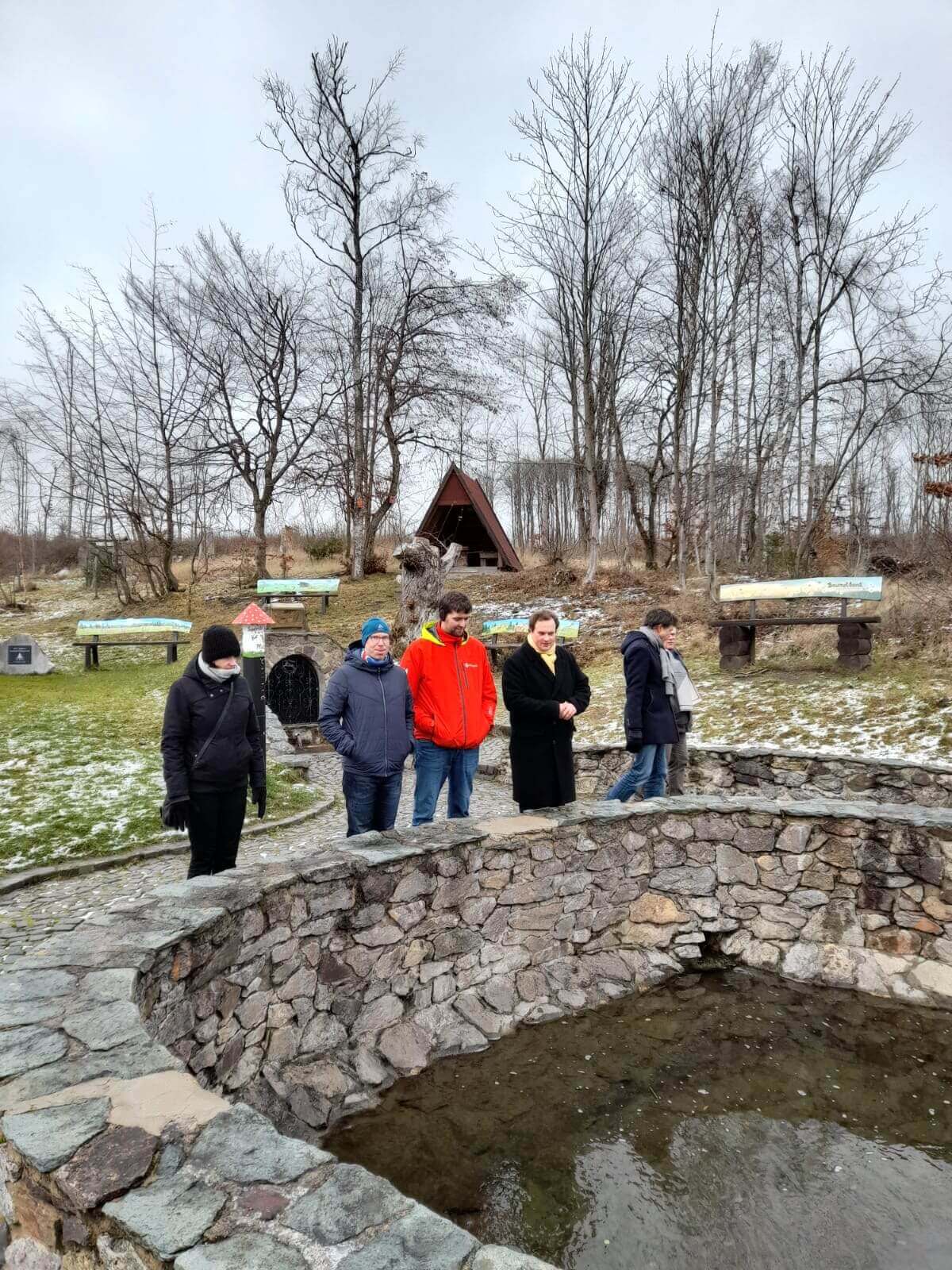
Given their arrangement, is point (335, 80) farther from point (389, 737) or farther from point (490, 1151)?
point (490, 1151)

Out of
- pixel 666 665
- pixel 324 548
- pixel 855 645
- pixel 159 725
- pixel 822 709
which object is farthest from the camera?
pixel 324 548

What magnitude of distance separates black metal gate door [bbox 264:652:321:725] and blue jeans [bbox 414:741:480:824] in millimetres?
8267

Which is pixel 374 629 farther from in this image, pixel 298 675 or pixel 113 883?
pixel 298 675

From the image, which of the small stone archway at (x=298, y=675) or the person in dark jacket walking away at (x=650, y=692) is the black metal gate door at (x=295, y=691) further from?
the person in dark jacket walking away at (x=650, y=692)

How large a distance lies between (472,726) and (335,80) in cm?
2707

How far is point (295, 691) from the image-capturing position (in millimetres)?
13305

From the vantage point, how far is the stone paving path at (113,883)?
16.1 feet

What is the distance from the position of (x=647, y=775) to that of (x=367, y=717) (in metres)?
2.41

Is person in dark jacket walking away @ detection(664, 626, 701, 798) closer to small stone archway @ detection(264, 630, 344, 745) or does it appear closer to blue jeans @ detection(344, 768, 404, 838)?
blue jeans @ detection(344, 768, 404, 838)

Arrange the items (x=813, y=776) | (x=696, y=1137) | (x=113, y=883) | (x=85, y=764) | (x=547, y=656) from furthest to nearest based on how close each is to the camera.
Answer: (x=85, y=764) < (x=813, y=776) < (x=113, y=883) < (x=547, y=656) < (x=696, y=1137)

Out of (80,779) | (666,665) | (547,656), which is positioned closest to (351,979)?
(547,656)

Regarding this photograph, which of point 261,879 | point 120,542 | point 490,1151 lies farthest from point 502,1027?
point 120,542

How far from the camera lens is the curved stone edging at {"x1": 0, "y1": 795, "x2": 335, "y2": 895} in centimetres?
580

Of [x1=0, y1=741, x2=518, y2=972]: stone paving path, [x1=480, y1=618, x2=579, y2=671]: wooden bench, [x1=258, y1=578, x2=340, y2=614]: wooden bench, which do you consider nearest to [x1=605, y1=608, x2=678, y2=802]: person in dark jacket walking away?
[x1=0, y1=741, x2=518, y2=972]: stone paving path
